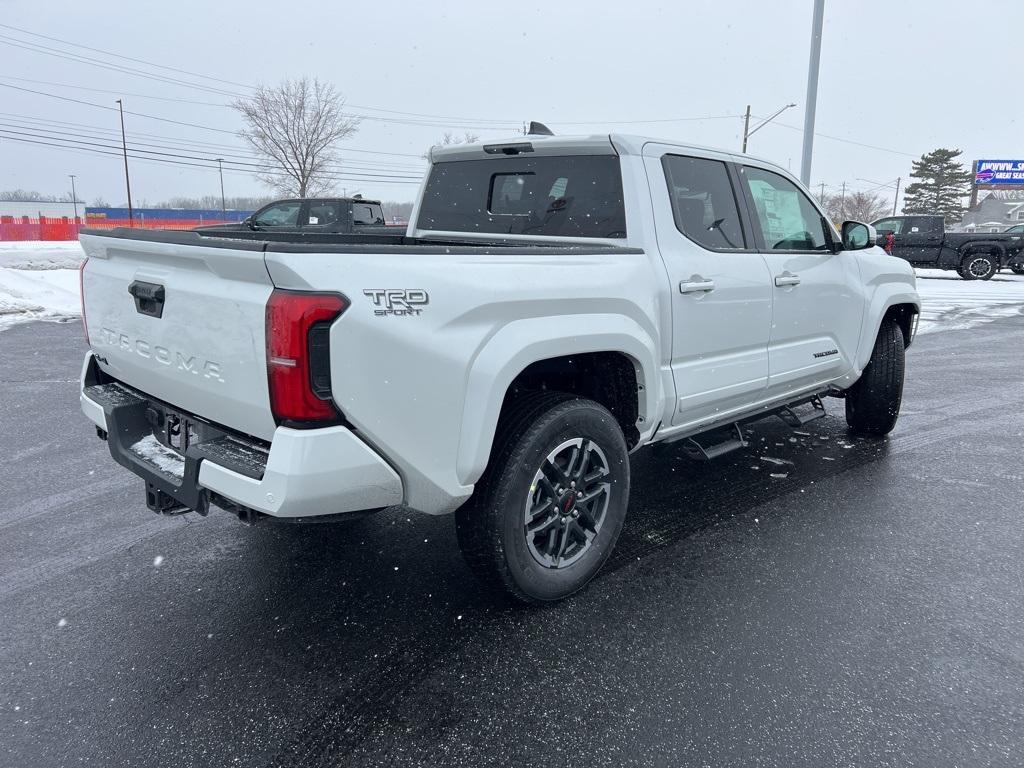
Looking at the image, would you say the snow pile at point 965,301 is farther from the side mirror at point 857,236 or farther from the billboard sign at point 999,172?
the billboard sign at point 999,172

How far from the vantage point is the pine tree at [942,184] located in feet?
234

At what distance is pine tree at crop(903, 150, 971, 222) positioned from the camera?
71188 millimetres

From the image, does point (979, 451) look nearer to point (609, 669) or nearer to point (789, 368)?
point (789, 368)

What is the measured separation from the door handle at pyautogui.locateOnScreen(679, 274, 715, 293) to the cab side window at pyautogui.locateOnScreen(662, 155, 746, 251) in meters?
0.22

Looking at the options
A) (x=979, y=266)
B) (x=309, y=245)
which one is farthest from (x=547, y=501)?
(x=979, y=266)

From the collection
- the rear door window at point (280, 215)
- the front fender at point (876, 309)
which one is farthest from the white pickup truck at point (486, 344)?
the rear door window at point (280, 215)

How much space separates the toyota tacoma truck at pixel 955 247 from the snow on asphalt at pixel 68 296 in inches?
48.9

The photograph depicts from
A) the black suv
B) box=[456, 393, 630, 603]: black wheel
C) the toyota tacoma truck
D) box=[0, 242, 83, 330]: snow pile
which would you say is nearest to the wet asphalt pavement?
box=[456, 393, 630, 603]: black wheel

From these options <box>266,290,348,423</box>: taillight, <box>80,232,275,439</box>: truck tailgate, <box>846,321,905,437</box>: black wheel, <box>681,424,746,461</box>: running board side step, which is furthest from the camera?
Answer: <box>846,321,905,437</box>: black wheel

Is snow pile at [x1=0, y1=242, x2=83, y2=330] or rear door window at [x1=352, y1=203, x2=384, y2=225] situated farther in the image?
rear door window at [x1=352, y1=203, x2=384, y2=225]

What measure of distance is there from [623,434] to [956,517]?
6.98ft

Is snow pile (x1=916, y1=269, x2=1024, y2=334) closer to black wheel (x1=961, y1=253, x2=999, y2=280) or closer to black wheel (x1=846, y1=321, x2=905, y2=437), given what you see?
black wheel (x1=961, y1=253, x2=999, y2=280)

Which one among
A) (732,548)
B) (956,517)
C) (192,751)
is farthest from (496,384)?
(956,517)

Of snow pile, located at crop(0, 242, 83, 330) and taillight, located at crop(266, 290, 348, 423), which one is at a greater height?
taillight, located at crop(266, 290, 348, 423)
